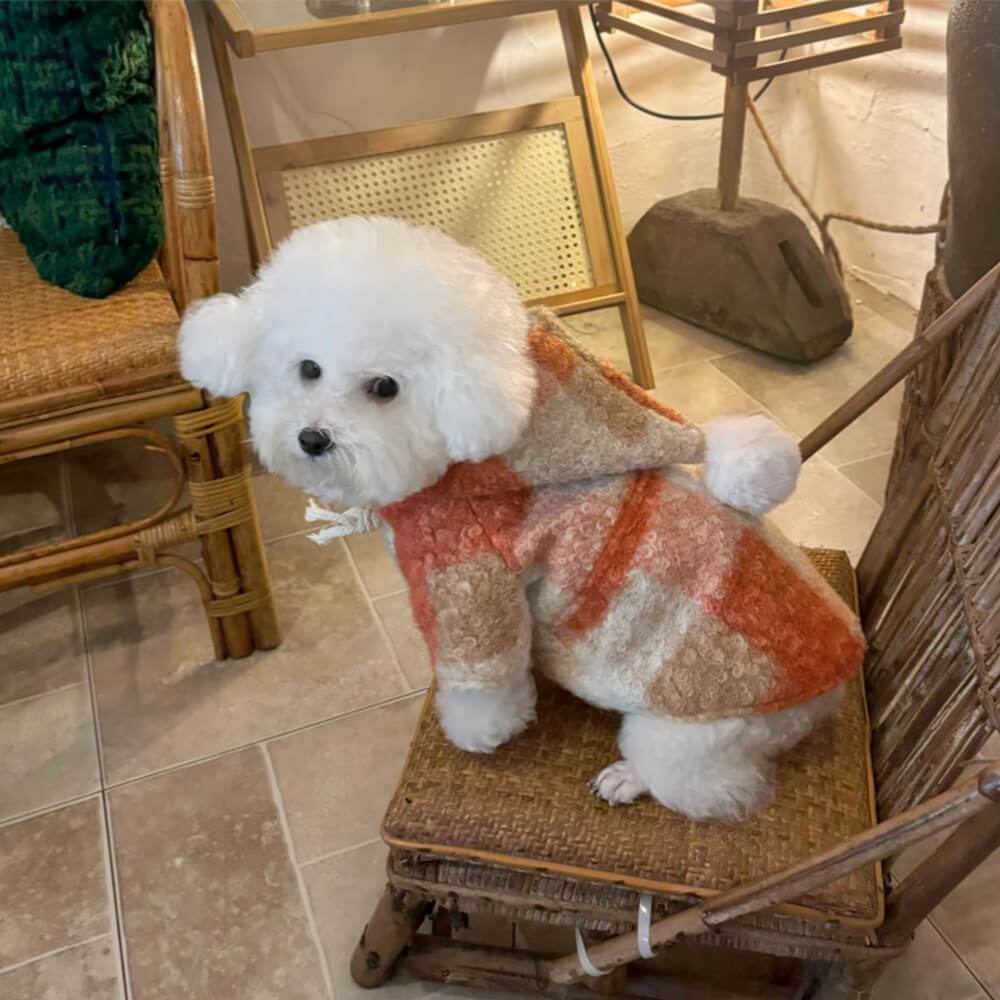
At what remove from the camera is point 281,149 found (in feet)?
6.24

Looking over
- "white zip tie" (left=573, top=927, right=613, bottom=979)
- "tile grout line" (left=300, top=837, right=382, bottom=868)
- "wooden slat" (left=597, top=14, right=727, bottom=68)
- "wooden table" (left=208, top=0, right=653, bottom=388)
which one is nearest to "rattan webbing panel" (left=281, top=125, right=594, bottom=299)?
"wooden table" (left=208, top=0, right=653, bottom=388)

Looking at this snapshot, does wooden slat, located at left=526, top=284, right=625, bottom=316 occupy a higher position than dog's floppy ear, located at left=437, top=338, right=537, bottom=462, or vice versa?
dog's floppy ear, located at left=437, top=338, right=537, bottom=462

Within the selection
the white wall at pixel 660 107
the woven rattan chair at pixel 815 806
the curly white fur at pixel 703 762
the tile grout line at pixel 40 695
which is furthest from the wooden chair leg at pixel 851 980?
the white wall at pixel 660 107

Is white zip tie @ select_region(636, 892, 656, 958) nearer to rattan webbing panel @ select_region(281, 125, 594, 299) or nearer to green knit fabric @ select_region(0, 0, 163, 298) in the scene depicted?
green knit fabric @ select_region(0, 0, 163, 298)

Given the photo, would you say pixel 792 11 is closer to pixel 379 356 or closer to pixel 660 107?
pixel 660 107

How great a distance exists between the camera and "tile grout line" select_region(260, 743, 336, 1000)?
118 centimetres

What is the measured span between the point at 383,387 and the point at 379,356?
3cm

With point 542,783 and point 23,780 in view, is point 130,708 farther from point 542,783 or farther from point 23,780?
point 542,783

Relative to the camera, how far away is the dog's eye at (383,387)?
0.78 meters

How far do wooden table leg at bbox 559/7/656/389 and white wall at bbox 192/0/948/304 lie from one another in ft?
0.47

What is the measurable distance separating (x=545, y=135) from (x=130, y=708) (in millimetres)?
1394

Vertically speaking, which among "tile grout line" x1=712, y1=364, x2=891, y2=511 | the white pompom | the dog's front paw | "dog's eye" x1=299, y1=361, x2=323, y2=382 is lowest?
"tile grout line" x1=712, y1=364, x2=891, y2=511

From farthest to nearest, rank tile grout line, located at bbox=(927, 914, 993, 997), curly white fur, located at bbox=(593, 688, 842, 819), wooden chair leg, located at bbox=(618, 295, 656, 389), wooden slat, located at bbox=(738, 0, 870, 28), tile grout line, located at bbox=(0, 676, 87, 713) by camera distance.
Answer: wooden chair leg, located at bbox=(618, 295, 656, 389)
wooden slat, located at bbox=(738, 0, 870, 28)
tile grout line, located at bbox=(0, 676, 87, 713)
tile grout line, located at bbox=(927, 914, 993, 997)
curly white fur, located at bbox=(593, 688, 842, 819)

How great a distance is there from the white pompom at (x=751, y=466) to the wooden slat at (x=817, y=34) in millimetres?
1353
